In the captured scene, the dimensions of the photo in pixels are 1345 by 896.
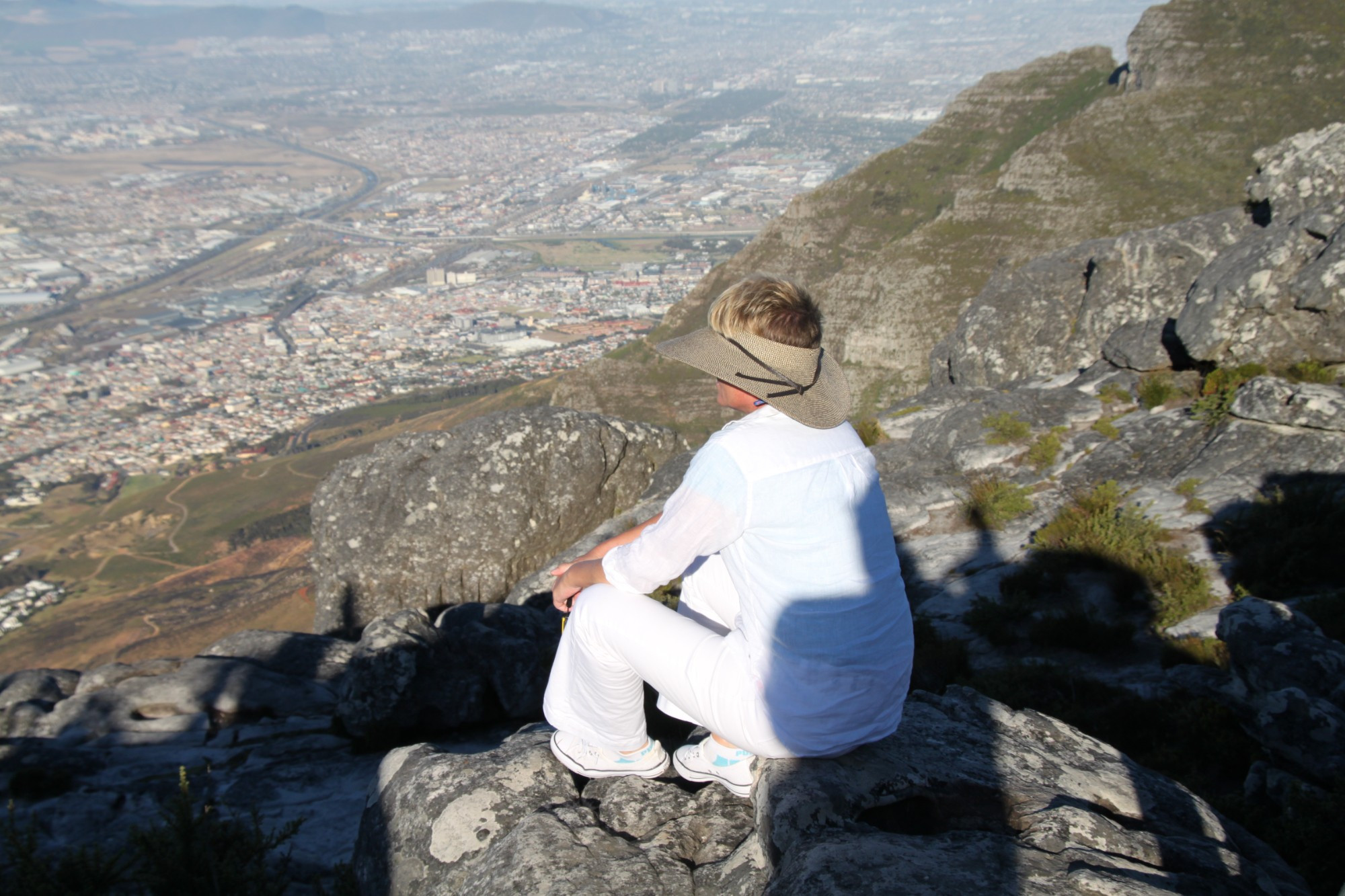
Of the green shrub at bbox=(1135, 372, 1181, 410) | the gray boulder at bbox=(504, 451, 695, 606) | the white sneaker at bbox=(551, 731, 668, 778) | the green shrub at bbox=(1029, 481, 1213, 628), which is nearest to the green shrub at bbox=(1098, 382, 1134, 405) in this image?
the green shrub at bbox=(1135, 372, 1181, 410)

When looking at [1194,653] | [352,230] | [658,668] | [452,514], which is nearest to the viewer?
[658,668]

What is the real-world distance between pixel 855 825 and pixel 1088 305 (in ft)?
42.8

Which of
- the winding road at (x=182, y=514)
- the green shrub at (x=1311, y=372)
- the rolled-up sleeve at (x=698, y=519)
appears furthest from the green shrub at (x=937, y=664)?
the winding road at (x=182, y=514)

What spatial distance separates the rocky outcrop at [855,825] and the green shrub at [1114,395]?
736cm

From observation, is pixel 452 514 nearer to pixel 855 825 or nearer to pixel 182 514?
pixel 855 825

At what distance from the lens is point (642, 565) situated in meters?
3.18

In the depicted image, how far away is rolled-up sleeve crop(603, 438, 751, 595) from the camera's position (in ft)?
9.62

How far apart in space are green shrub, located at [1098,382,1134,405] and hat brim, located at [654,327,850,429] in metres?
8.43

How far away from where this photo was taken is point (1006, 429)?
9781mm

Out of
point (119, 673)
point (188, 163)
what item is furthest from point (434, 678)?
point (188, 163)

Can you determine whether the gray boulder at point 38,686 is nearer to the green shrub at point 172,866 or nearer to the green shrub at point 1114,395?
the green shrub at point 172,866

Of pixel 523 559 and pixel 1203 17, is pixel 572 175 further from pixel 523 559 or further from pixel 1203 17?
pixel 523 559

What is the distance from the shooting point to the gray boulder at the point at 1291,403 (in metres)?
7.11

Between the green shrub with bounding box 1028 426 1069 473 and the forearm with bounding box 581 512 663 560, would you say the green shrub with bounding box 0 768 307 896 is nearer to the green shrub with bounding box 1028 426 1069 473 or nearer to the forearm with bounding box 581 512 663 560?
the forearm with bounding box 581 512 663 560
